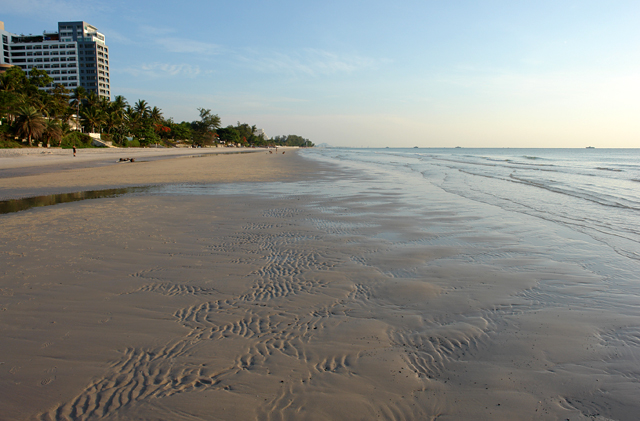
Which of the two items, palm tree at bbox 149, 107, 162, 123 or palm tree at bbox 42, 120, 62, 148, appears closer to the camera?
palm tree at bbox 42, 120, 62, 148

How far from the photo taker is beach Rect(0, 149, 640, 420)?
2.49 metres

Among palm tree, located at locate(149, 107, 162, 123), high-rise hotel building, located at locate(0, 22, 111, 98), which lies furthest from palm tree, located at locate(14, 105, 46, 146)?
high-rise hotel building, located at locate(0, 22, 111, 98)

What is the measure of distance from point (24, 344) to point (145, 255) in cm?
262

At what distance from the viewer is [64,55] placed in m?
136

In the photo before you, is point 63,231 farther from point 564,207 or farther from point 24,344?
point 564,207

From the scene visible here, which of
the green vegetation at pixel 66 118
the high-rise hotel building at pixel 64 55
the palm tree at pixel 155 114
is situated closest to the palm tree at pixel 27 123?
the green vegetation at pixel 66 118

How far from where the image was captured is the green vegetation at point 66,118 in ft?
155

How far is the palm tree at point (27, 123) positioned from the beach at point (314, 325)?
171ft

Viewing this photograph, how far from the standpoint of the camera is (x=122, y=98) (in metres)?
75.6

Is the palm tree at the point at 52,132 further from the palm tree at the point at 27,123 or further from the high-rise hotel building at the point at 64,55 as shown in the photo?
the high-rise hotel building at the point at 64,55

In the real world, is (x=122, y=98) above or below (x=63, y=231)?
above

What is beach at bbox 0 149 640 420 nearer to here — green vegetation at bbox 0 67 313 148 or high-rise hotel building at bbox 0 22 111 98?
green vegetation at bbox 0 67 313 148

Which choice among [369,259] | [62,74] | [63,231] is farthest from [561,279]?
[62,74]

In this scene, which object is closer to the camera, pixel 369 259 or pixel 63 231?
pixel 369 259
